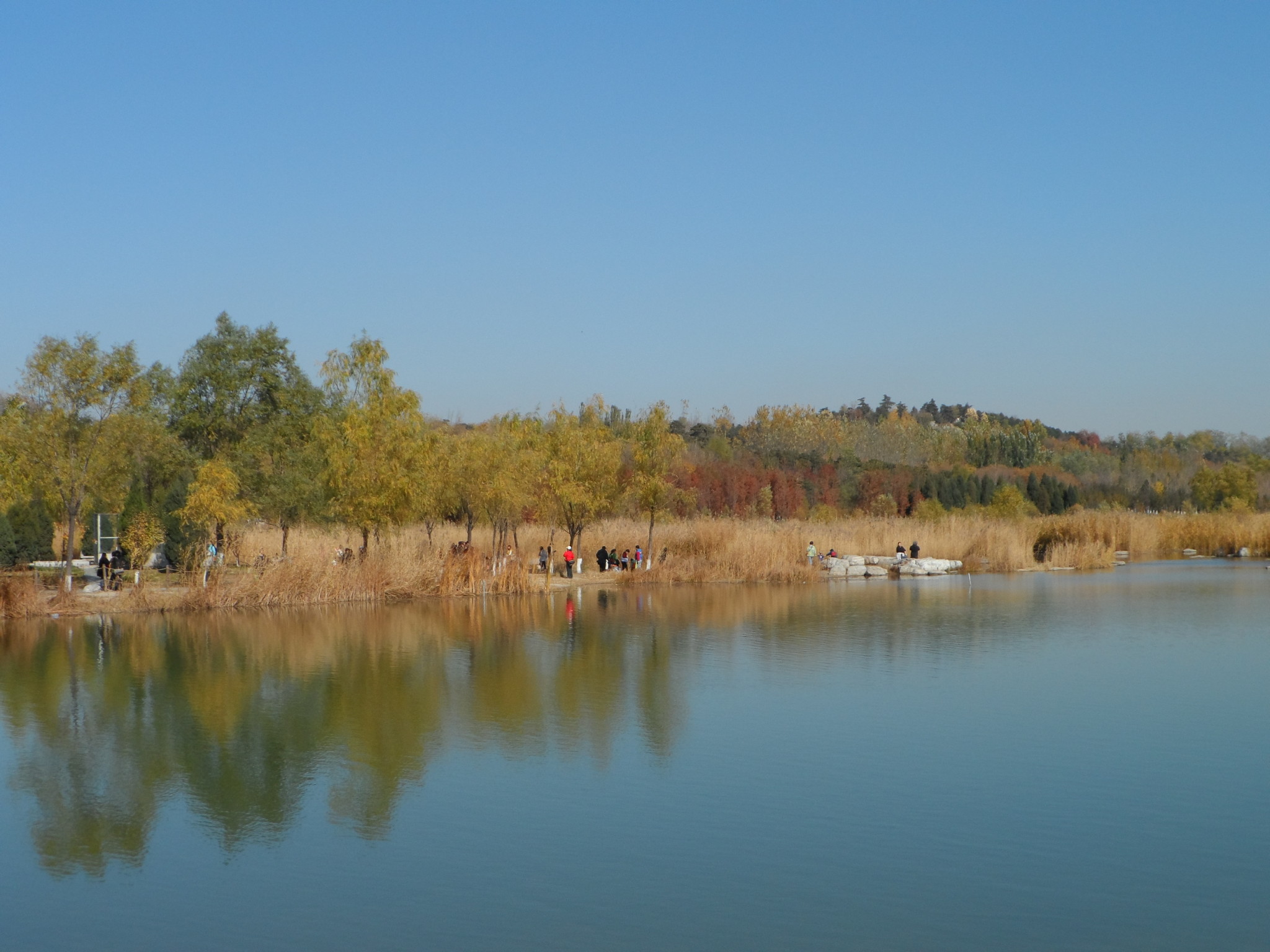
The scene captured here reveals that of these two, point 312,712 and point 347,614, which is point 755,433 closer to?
point 347,614

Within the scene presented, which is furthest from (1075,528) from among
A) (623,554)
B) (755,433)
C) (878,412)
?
(878,412)

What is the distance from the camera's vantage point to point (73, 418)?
83.3ft

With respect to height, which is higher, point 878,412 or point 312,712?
point 878,412

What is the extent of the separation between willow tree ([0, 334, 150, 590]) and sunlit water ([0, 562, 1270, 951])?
6.26 m

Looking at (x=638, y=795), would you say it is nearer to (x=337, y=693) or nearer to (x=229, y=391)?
(x=337, y=693)

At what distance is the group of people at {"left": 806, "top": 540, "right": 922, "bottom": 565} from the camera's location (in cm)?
3791

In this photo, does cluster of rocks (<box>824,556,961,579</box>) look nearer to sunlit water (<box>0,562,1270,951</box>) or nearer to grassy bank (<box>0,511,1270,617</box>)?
grassy bank (<box>0,511,1270,617</box>)

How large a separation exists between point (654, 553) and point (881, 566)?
7.19m

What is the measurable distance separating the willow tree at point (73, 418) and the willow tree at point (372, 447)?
486 cm

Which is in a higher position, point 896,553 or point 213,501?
point 213,501

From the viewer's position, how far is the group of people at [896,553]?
3791 centimetres

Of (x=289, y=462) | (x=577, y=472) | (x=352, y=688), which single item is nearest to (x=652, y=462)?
(x=577, y=472)

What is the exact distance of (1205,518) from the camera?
4962 cm

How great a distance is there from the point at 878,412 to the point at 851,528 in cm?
12747
